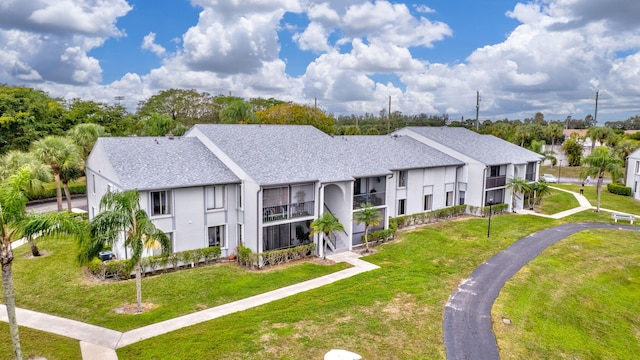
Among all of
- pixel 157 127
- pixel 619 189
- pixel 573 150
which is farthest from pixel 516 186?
pixel 573 150

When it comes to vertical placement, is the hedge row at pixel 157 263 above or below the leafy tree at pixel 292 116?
below

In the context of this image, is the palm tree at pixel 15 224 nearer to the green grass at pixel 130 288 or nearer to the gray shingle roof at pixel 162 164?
the green grass at pixel 130 288

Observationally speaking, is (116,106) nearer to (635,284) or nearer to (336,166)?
(336,166)

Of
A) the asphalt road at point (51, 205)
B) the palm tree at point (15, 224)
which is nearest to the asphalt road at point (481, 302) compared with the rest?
the palm tree at point (15, 224)

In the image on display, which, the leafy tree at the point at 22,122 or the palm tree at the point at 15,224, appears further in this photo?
the leafy tree at the point at 22,122

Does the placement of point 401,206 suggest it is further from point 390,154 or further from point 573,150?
point 573,150

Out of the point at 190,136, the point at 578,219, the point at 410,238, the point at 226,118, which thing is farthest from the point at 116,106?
the point at 578,219

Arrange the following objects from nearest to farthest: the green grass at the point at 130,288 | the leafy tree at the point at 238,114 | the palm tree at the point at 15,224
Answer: the palm tree at the point at 15,224 < the green grass at the point at 130,288 < the leafy tree at the point at 238,114
